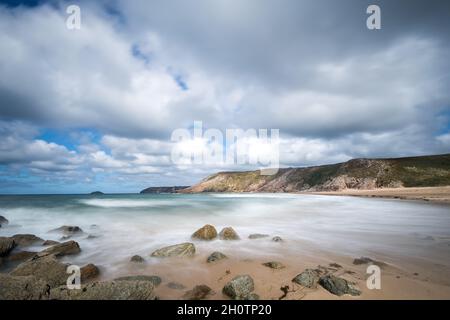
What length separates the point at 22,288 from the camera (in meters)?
4.52

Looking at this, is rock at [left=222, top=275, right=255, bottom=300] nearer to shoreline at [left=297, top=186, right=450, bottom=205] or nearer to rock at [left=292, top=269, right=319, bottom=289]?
rock at [left=292, top=269, right=319, bottom=289]

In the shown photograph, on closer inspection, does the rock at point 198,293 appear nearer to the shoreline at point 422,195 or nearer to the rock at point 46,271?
the rock at point 46,271

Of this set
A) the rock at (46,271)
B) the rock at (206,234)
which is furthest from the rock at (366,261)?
the rock at (46,271)

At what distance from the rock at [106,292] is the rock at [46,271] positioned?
1.73 m

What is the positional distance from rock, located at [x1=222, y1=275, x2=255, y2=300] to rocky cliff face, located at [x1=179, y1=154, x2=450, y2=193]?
235ft

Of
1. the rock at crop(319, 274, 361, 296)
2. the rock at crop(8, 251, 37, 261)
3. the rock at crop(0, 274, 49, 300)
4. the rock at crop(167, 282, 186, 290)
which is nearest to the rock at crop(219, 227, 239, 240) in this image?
the rock at crop(167, 282, 186, 290)

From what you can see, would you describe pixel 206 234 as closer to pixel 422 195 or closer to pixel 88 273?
pixel 88 273

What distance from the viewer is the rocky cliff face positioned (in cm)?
6253

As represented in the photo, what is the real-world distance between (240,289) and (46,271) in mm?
5281

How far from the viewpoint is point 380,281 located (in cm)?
554

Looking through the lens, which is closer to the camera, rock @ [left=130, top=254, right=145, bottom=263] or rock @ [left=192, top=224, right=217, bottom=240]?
rock @ [left=130, top=254, right=145, bottom=263]

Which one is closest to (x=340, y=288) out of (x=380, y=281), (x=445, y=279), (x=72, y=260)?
(x=380, y=281)

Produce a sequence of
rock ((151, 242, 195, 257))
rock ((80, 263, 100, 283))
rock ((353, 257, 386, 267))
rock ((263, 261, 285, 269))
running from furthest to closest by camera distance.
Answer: rock ((151, 242, 195, 257)) < rock ((353, 257, 386, 267)) < rock ((263, 261, 285, 269)) < rock ((80, 263, 100, 283))
